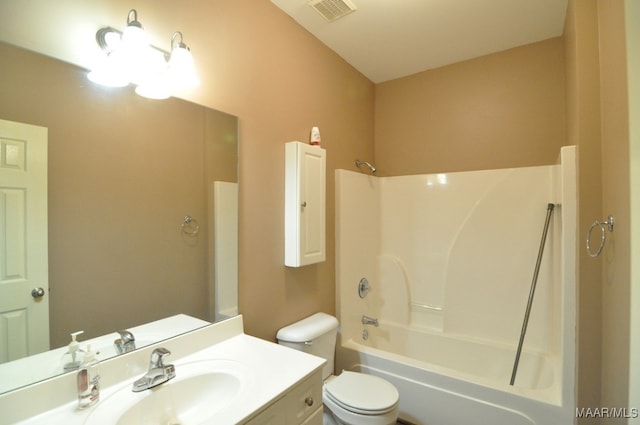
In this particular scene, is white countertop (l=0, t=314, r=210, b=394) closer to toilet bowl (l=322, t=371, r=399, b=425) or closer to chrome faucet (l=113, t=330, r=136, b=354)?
chrome faucet (l=113, t=330, r=136, b=354)

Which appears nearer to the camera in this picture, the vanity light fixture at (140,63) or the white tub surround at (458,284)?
the vanity light fixture at (140,63)

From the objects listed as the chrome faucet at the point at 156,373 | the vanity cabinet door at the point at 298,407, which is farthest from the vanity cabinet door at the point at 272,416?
the chrome faucet at the point at 156,373

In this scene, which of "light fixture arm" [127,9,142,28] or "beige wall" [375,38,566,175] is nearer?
"light fixture arm" [127,9,142,28]

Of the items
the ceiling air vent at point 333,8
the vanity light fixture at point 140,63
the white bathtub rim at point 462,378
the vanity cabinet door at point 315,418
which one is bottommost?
the white bathtub rim at point 462,378

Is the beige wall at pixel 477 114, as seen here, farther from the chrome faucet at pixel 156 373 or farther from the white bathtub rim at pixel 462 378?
the chrome faucet at pixel 156 373

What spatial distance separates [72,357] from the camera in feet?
3.20

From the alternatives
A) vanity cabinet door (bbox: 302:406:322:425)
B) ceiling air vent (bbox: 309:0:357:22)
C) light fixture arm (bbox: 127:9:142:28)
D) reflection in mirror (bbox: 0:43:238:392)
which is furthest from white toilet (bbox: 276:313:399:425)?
ceiling air vent (bbox: 309:0:357:22)

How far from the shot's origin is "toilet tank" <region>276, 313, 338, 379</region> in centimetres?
171

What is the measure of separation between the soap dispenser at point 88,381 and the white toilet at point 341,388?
3.02 feet

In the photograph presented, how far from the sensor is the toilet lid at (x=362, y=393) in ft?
4.89

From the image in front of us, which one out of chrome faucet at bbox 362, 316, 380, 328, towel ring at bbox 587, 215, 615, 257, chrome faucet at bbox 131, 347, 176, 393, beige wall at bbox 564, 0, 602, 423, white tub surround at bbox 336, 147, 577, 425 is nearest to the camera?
chrome faucet at bbox 131, 347, 176, 393

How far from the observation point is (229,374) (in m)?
1.13

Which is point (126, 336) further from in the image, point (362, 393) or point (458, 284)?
point (458, 284)

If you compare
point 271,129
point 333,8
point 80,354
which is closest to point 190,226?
point 80,354
